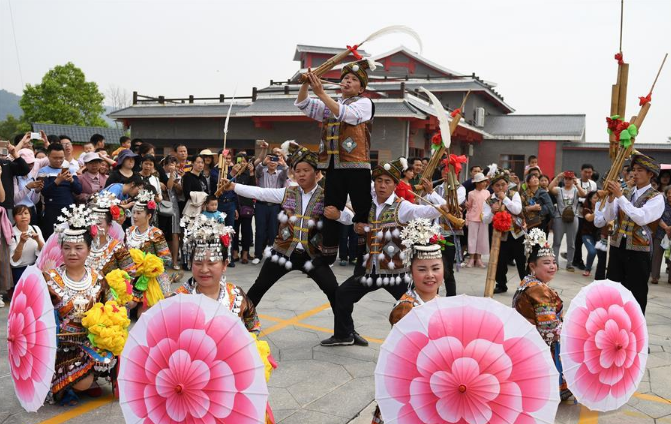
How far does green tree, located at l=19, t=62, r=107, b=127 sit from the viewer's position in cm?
3253

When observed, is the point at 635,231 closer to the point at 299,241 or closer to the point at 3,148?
the point at 299,241

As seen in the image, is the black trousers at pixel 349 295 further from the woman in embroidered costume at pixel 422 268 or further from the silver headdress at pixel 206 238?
the silver headdress at pixel 206 238

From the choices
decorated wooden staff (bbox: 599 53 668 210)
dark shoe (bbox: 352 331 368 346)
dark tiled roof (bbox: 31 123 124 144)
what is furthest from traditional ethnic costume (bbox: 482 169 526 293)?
dark tiled roof (bbox: 31 123 124 144)

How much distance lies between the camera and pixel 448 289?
6270 millimetres

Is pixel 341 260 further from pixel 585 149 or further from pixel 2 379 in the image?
A: pixel 585 149

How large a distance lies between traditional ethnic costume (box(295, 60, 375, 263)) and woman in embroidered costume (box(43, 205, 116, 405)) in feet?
6.32

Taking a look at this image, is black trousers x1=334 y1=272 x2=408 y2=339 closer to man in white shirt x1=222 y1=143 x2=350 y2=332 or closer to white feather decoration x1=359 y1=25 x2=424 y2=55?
man in white shirt x1=222 y1=143 x2=350 y2=332

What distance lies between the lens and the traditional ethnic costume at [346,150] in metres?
4.53

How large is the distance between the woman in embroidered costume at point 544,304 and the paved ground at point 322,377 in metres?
0.45

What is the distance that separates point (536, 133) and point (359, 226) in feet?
72.9

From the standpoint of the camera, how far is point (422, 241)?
334cm

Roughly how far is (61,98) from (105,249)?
32.6 metres

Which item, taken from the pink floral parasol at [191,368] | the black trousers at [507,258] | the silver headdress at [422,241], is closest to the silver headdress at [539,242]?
the silver headdress at [422,241]

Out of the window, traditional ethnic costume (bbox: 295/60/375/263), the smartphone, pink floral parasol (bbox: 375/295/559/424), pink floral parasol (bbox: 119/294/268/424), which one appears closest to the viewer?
pink floral parasol (bbox: 375/295/559/424)
